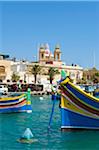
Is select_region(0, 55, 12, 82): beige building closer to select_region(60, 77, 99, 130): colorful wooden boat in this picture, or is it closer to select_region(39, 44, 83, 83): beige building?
select_region(39, 44, 83, 83): beige building

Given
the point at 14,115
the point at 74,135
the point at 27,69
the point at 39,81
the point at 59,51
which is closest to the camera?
the point at 74,135

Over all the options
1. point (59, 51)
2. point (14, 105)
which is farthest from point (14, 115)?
point (59, 51)

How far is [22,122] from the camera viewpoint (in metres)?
25.8

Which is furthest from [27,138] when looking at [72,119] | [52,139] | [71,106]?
[71,106]

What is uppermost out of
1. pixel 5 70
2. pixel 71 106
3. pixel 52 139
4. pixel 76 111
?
pixel 5 70

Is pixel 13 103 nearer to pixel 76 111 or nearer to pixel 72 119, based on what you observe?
pixel 72 119

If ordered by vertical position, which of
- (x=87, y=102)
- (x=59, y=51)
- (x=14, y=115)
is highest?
(x=59, y=51)

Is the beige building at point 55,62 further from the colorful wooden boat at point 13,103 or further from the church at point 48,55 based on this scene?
the colorful wooden boat at point 13,103

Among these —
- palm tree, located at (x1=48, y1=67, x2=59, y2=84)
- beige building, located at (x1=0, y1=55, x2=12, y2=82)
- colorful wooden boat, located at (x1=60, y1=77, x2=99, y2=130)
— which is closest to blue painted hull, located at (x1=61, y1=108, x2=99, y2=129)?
colorful wooden boat, located at (x1=60, y1=77, x2=99, y2=130)

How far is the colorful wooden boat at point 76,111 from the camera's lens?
779 inches

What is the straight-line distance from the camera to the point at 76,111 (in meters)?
20.1

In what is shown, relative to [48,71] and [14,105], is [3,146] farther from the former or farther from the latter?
[48,71]

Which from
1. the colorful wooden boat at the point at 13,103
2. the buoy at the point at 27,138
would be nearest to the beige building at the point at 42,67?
the colorful wooden boat at the point at 13,103

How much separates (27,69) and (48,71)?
7024 mm
